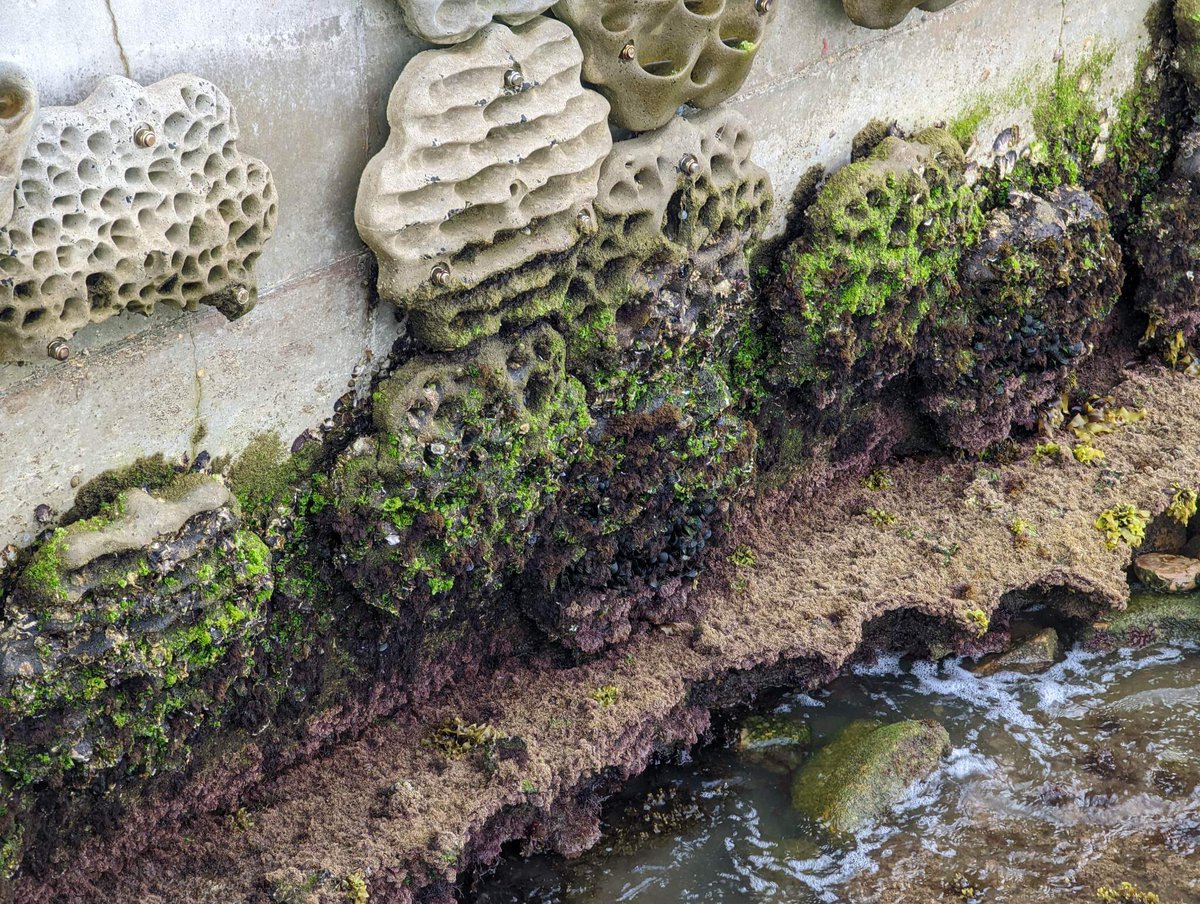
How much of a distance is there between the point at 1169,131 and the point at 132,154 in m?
6.69

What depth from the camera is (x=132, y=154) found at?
368 cm

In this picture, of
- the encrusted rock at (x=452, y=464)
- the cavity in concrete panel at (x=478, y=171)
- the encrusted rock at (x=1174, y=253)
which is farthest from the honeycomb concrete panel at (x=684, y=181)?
the encrusted rock at (x=1174, y=253)

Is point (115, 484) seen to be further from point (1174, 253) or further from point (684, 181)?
point (1174, 253)

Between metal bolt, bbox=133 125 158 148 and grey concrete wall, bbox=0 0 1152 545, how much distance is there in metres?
0.21

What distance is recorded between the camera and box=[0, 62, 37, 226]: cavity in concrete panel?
3258 millimetres

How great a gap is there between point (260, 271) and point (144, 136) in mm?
805

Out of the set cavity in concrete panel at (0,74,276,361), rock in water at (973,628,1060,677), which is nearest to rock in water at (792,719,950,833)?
rock in water at (973,628,1060,677)

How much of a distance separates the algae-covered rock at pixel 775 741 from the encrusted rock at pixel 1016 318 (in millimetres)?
1936

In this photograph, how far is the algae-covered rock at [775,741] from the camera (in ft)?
19.6

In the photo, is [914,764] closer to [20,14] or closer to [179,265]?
[179,265]

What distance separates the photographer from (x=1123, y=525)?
669 centimetres

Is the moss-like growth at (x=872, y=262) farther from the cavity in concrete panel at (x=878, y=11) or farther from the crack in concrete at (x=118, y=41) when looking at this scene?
the crack in concrete at (x=118, y=41)

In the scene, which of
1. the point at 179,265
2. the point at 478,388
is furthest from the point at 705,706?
the point at 179,265

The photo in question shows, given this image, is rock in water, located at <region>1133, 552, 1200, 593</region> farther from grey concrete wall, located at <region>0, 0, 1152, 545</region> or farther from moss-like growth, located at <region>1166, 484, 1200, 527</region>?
grey concrete wall, located at <region>0, 0, 1152, 545</region>
